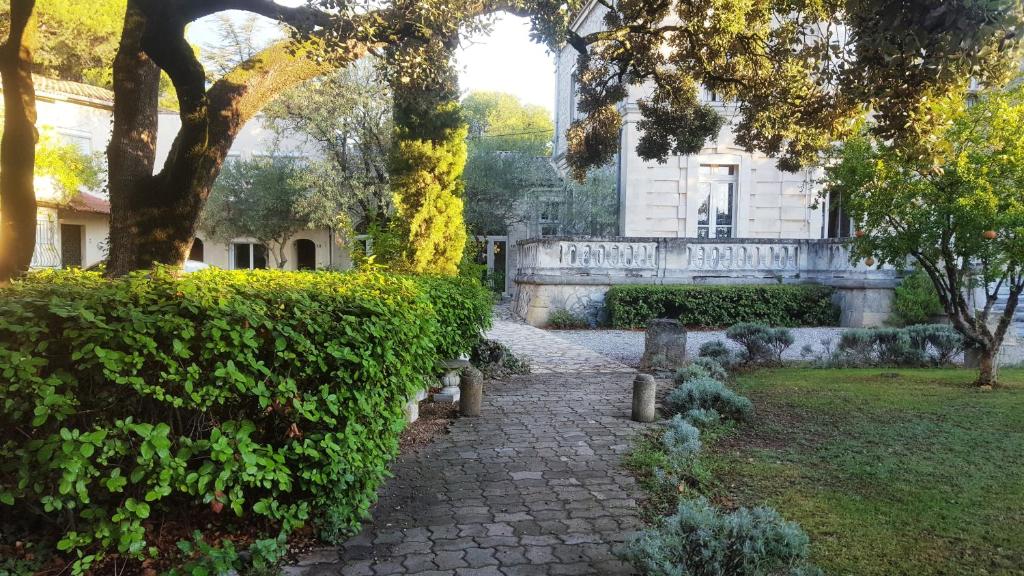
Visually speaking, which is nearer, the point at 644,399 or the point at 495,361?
the point at 644,399

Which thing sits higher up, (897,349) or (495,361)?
(897,349)

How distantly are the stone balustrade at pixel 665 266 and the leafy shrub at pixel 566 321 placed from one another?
13cm

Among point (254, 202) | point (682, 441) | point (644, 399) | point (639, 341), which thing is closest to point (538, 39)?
point (644, 399)

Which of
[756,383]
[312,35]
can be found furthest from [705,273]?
[312,35]

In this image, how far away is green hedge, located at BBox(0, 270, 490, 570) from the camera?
2725 millimetres

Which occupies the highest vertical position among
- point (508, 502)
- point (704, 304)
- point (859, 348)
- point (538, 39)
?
point (538, 39)

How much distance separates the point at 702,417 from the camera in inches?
241

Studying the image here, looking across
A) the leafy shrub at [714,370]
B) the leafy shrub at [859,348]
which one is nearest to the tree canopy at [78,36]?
the leafy shrub at [714,370]

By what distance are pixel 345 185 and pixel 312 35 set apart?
54.1 feet

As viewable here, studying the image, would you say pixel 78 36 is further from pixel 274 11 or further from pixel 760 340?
pixel 760 340

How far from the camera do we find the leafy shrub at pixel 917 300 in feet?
45.4

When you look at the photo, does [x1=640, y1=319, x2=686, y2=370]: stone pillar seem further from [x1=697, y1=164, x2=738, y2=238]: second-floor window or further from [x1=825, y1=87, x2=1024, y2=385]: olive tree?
[x1=697, y1=164, x2=738, y2=238]: second-floor window

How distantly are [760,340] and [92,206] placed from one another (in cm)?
2337

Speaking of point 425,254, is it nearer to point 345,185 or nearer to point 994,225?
point 994,225
